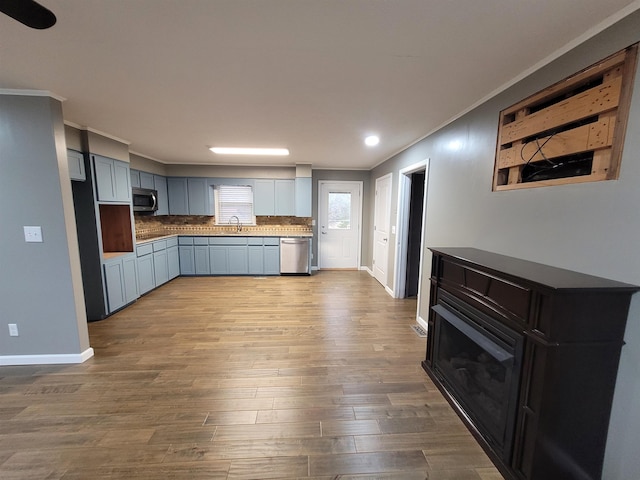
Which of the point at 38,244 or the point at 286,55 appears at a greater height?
the point at 286,55

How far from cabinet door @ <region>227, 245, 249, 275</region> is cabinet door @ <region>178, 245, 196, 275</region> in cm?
75

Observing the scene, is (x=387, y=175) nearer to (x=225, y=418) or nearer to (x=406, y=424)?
(x=406, y=424)

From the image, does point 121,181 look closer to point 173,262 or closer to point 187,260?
point 173,262

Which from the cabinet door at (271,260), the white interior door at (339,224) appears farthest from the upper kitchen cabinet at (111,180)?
the white interior door at (339,224)

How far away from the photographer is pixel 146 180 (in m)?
4.55

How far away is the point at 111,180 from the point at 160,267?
1.76 m

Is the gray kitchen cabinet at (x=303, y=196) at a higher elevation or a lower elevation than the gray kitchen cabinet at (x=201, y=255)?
higher

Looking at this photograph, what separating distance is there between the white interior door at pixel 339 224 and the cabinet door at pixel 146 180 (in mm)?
3263

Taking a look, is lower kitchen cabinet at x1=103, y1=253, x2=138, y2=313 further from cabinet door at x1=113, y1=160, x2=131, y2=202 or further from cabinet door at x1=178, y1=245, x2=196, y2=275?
cabinet door at x1=178, y1=245, x2=196, y2=275

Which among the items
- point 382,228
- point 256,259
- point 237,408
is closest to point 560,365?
point 237,408

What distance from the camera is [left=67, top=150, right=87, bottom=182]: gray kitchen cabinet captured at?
2.80 meters

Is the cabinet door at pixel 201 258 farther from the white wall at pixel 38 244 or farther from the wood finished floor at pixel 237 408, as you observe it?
the white wall at pixel 38 244

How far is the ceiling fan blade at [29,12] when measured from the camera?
92 cm

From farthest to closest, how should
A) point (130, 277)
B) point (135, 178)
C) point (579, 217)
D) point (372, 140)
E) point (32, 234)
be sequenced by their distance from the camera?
point (135, 178) < point (130, 277) < point (372, 140) < point (32, 234) < point (579, 217)
